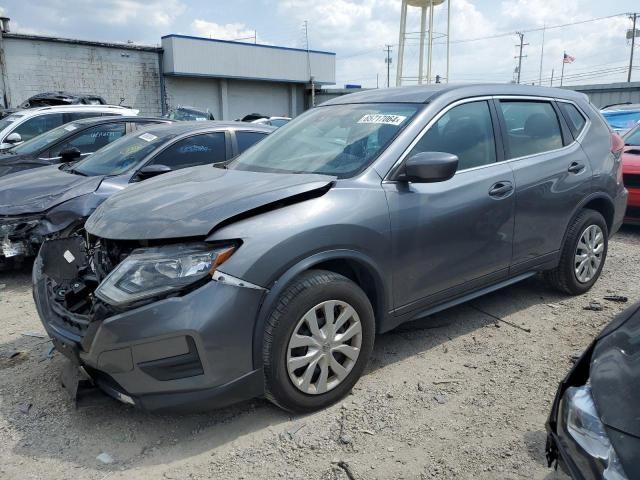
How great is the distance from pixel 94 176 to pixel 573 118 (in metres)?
4.56

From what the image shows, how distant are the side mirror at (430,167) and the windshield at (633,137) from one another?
5849 millimetres

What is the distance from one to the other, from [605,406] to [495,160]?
2.35 meters

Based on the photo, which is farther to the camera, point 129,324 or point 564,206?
point 564,206

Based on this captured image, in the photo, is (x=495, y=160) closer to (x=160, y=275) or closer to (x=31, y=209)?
(x=160, y=275)

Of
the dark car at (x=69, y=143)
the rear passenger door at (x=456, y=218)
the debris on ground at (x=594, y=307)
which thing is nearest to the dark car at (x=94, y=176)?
the dark car at (x=69, y=143)

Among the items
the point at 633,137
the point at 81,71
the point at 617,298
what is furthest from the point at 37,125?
the point at 81,71

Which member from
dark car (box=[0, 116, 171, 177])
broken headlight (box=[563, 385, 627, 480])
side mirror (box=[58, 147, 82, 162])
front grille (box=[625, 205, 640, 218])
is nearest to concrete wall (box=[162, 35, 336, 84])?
dark car (box=[0, 116, 171, 177])

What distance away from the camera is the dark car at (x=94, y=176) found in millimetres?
5055

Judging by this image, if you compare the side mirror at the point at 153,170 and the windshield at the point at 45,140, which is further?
the windshield at the point at 45,140

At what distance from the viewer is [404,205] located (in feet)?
10.6

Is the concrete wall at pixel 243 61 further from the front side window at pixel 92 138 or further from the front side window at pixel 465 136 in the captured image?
the front side window at pixel 465 136

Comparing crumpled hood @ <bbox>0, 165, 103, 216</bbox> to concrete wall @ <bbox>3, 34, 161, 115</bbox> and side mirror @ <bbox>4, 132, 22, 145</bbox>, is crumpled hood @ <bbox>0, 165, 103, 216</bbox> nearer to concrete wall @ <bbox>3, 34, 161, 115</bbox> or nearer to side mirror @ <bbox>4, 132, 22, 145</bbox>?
side mirror @ <bbox>4, 132, 22, 145</bbox>

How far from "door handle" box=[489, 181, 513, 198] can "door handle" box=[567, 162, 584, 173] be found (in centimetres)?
81

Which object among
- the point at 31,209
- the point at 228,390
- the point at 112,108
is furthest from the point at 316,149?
the point at 112,108
